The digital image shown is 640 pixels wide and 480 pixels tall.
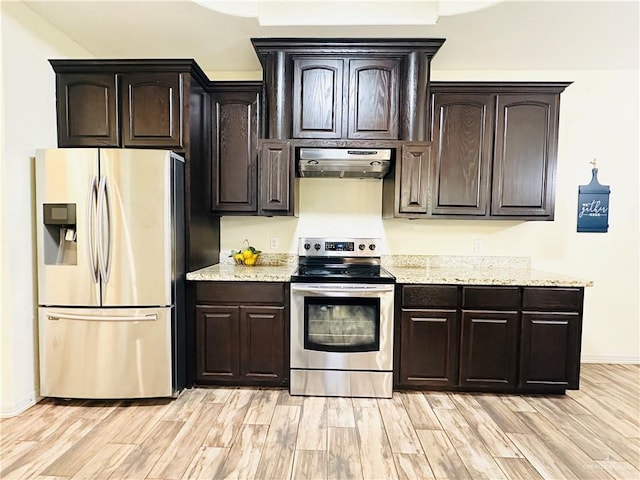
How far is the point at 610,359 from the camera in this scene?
11.0 ft

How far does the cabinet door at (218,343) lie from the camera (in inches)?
107

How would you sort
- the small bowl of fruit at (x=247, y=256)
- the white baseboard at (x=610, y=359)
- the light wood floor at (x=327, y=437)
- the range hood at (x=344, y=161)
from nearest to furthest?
the light wood floor at (x=327, y=437), the range hood at (x=344, y=161), the small bowl of fruit at (x=247, y=256), the white baseboard at (x=610, y=359)

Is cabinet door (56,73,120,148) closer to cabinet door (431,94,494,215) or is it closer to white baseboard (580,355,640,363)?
cabinet door (431,94,494,215)

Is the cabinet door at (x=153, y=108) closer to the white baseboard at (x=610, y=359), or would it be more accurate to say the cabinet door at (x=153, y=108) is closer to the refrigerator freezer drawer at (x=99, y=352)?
the refrigerator freezer drawer at (x=99, y=352)

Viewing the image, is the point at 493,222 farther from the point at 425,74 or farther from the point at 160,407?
the point at 160,407

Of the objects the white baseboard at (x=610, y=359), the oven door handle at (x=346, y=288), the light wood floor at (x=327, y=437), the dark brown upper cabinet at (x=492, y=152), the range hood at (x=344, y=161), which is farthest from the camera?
the white baseboard at (x=610, y=359)

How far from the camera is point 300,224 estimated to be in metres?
3.34

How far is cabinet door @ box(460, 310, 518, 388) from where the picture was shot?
2646 millimetres

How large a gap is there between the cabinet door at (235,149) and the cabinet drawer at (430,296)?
147cm

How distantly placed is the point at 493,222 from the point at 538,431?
69.1 inches

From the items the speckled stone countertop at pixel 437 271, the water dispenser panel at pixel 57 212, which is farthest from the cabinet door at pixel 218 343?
the water dispenser panel at pixel 57 212

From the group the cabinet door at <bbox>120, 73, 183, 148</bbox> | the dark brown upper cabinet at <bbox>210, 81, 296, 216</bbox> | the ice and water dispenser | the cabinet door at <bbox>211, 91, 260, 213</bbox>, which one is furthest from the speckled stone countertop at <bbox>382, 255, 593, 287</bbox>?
the ice and water dispenser

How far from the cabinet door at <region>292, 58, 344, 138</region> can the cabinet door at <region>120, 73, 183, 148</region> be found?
0.90 meters

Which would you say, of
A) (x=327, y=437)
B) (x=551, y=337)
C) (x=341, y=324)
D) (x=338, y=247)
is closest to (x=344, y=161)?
(x=338, y=247)
